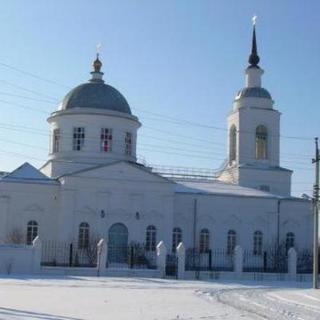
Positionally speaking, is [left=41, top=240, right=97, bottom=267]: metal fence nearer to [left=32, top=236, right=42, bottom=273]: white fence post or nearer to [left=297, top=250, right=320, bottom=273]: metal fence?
[left=32, top=236, right=42, bottom=273]: white fence post

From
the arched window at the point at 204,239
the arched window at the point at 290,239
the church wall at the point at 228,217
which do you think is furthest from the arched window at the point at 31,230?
the arched window at the point at 290,239

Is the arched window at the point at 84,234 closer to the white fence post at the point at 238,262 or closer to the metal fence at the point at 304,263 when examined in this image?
the white fence post at the point at 238,262

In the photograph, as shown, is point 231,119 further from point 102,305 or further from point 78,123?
point 102,305

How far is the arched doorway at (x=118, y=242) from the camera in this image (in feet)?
120

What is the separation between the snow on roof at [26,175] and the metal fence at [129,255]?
505cm

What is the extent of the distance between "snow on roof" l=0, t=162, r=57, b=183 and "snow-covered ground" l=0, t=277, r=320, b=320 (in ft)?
48.1

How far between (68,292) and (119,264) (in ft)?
52.0

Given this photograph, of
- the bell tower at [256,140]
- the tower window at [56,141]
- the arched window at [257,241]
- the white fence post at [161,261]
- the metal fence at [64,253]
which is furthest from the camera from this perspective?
the bell tower at [256,140]

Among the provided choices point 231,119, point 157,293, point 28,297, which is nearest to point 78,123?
point 231,119

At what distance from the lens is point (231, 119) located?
44.0 meters

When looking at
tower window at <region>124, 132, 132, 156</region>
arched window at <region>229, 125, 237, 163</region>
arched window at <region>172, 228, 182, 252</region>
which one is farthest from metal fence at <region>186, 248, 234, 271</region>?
tower window at <region>124, 132, 132, 156</region>

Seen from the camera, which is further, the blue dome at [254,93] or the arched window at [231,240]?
the blue dome at [254,93]

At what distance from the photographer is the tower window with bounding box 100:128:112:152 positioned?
3972 centimetres

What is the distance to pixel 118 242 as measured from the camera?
37188mm
